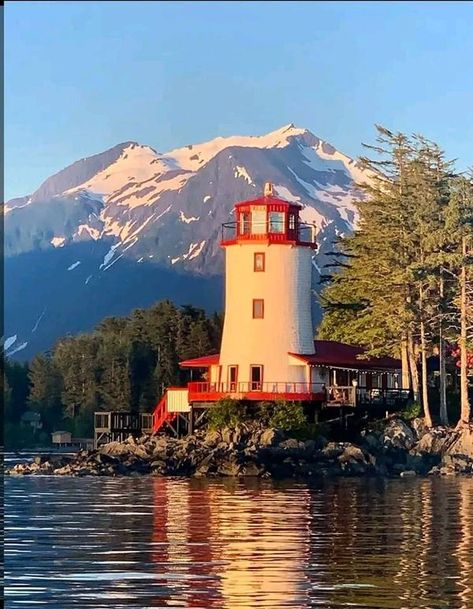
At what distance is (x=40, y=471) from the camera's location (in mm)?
59406

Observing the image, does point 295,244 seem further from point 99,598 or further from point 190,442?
point 99,598

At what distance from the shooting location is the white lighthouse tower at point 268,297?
65.1 metres

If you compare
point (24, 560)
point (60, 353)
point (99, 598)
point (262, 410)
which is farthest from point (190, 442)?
point (60, 353)

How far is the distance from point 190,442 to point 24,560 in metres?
35.8

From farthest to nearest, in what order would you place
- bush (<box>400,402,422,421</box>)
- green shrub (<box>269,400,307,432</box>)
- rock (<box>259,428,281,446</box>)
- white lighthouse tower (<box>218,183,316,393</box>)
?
white lighthouse tower (<box>218,183,316,393</box>), bush (<box>400,402,422,421</box>), green shrub (<box>269,400,307,432</box>), rock (<box>259,428,281,446</box>)

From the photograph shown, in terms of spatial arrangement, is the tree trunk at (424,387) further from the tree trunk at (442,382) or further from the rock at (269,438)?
the rock at (269,438)

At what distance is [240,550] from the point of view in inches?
1023

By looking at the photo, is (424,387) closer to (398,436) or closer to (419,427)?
(419,427)

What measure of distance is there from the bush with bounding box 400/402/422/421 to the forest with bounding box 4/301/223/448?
29.2m

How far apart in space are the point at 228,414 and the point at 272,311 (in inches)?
213

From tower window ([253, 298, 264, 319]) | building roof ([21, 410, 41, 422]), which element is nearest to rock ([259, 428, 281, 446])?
tower window ([253, 298, 264, 319])

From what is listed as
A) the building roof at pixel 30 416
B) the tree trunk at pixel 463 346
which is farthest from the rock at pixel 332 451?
the building roof at pixel 30 416

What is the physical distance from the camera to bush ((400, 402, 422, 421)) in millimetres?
63500

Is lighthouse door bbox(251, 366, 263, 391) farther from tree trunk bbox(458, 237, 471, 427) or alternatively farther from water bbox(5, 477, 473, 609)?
water bbox(5, 477, 473, 609)
